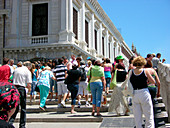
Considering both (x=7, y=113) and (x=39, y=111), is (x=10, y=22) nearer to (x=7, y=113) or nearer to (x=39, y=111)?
(x=39, y=111)

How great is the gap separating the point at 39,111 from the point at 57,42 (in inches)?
494

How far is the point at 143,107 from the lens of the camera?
5.03 m

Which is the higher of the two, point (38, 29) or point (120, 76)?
point (38, 29)

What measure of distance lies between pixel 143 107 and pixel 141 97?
0.67 ft

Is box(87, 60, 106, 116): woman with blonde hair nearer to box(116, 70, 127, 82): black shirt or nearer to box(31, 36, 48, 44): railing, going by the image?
box(116, 70, 127, 82): black shirt

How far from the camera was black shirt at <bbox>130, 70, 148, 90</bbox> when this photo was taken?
519cm

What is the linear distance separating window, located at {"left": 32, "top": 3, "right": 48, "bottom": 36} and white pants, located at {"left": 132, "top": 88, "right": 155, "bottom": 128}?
58.2 feet

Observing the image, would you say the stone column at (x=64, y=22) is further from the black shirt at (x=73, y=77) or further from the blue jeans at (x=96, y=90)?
the blue jeans at (x=96, y=90)

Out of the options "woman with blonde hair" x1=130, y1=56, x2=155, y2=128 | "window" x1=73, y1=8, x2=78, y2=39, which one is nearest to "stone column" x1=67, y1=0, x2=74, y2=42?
"window" x1=73, y1=8, x2=78, y2=39

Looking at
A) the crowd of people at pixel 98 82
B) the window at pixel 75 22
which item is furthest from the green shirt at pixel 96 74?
the window at pixel 75 22

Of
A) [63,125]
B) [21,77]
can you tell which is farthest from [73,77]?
[21,77]

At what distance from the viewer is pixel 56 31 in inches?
844

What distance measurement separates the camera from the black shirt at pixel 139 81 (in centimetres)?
519

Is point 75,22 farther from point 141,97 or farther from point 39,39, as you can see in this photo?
point 141,97
